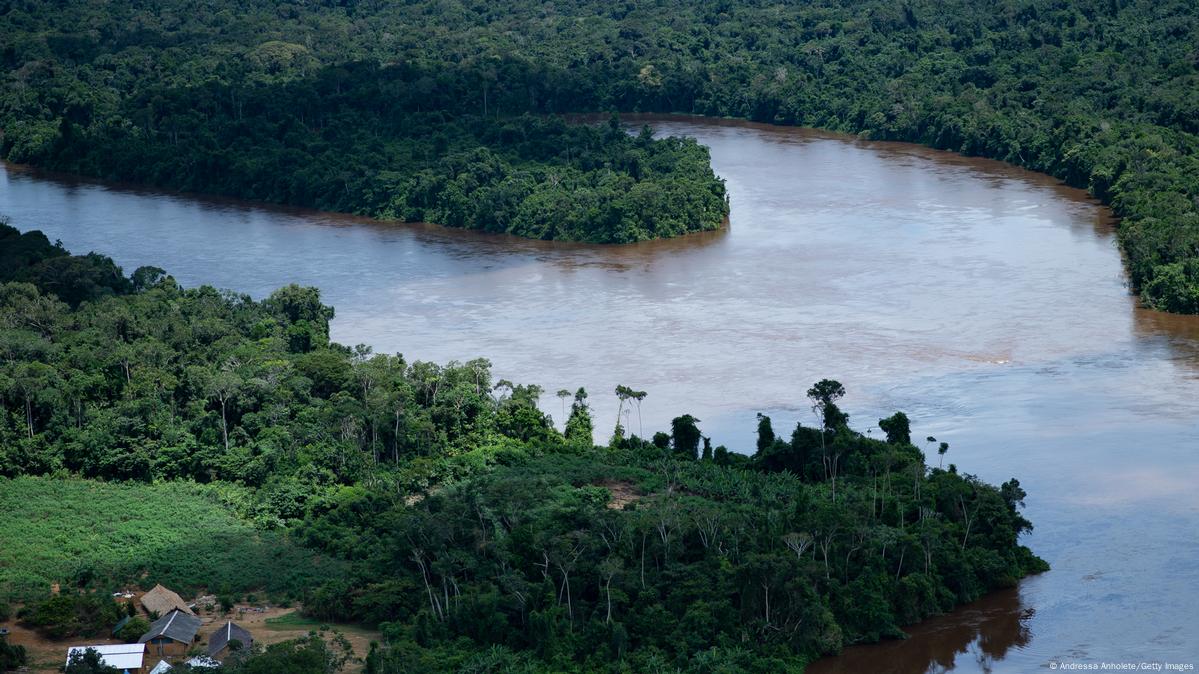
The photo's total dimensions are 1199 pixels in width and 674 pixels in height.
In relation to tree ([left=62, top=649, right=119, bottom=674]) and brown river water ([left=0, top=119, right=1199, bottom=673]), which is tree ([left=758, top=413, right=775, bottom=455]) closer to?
brown river water ([left=0, top=119, right=1199, bottom=673])

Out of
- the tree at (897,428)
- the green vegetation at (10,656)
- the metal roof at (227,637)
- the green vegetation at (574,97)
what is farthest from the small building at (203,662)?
the green vegetation at (574,97)

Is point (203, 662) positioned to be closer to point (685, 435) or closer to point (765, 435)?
point (685, 435)

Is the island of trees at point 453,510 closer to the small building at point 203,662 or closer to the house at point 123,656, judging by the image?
the small building at point 203,662

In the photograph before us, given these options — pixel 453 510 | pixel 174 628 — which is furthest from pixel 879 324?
pixel 174 628

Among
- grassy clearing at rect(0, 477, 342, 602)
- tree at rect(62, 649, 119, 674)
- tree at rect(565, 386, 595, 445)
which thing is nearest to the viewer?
tree at rect(62, 649, 119, 674)

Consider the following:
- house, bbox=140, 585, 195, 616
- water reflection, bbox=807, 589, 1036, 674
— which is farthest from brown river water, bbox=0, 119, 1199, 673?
house, bbox=140, 585, 195, 616
